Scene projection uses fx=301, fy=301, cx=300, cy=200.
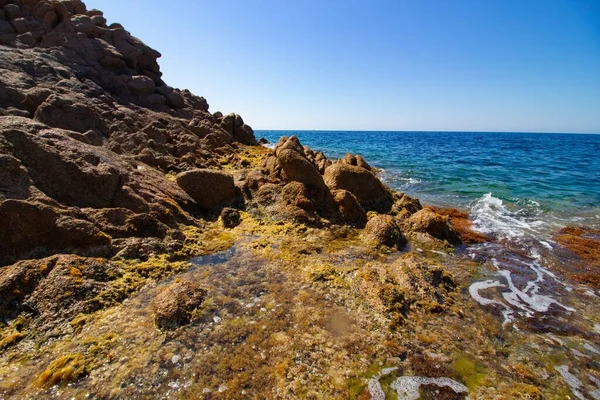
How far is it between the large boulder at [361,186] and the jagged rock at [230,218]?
481cm

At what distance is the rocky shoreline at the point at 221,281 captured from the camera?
5320 millimetres

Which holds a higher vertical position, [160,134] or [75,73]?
Answer: [75,73]

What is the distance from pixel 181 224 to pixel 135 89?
67.7 ft

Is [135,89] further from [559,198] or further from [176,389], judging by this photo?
[559,198]

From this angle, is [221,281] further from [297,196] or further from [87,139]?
[87,139]

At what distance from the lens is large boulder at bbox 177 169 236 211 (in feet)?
41.4

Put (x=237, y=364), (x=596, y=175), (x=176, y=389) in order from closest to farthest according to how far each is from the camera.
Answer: (x=176, y=389) → (x=237, y=364) → (x=596, y=175)

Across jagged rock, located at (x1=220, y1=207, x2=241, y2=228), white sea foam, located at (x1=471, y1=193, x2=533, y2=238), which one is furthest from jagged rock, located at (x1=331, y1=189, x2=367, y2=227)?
white sea foam, located at (x1=471, y1=193, x2=533, y2=238)

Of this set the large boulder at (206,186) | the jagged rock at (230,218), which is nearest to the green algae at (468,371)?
the jagged rock at (230,218)

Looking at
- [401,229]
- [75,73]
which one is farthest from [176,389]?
[75,73]

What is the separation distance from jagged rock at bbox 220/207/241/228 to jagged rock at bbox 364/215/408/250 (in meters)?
5.06

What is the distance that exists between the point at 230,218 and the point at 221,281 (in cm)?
412

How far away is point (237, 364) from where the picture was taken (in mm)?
5461

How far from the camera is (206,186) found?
12.8 m
